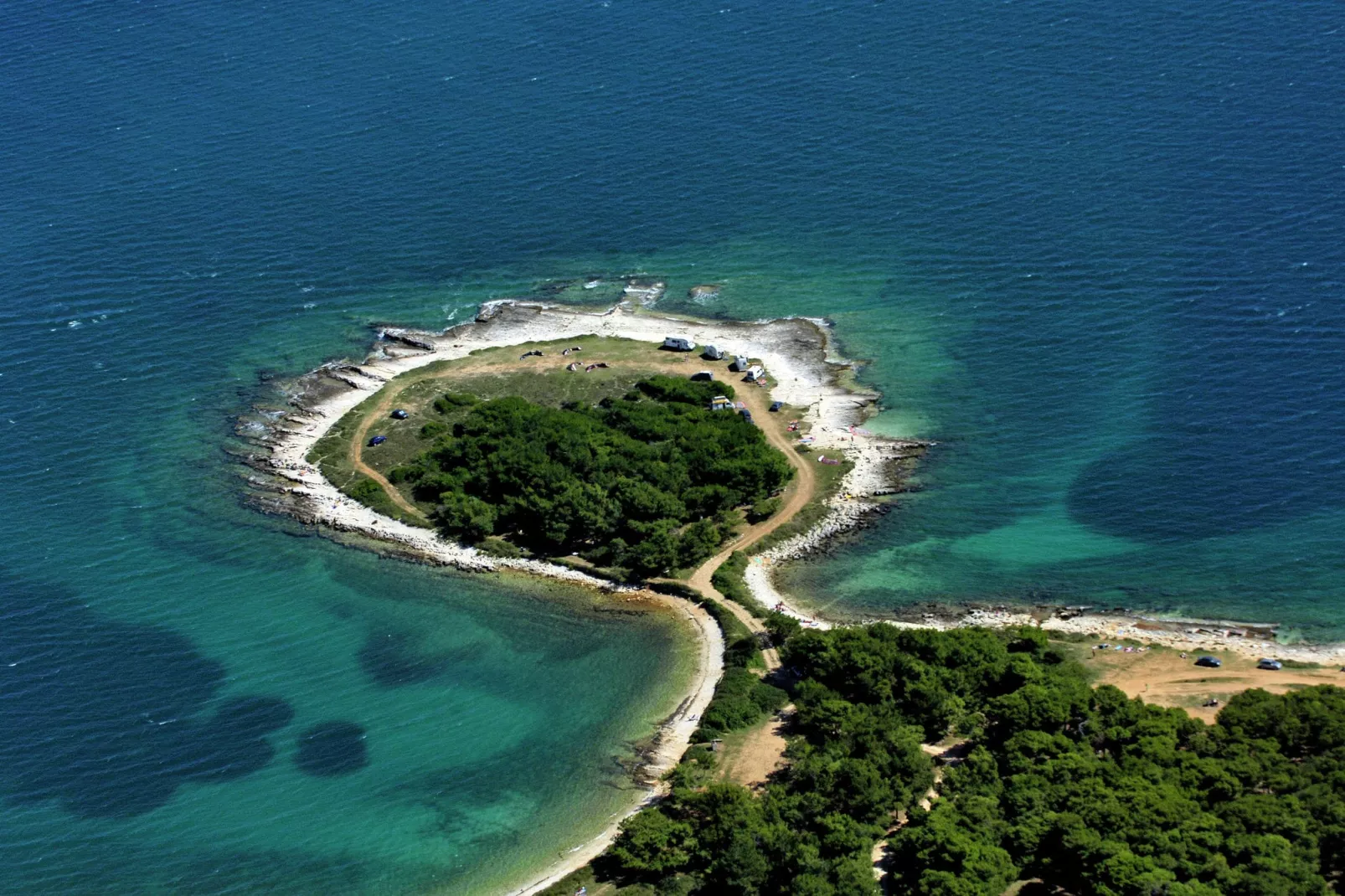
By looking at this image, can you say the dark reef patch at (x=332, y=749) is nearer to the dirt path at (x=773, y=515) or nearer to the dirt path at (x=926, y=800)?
the dirt path at (x=773, y=515)

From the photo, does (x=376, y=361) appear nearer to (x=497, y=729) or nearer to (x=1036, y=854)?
(x=497, y=729)

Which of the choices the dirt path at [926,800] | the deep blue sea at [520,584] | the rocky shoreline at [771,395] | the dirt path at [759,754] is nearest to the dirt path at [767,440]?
the rocky shoreline at [771,395]

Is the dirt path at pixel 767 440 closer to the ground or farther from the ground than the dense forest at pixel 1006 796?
farther from the ground

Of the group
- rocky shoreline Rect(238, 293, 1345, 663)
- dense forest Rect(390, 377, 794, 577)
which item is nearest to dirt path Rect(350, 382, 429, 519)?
dense forest Rect(390, 377, 794, 577)

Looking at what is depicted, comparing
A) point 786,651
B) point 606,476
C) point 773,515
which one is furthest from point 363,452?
point 786,651

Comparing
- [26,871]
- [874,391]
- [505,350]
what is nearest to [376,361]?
[505,350]

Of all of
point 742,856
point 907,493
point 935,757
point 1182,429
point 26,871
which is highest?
point 1182,429

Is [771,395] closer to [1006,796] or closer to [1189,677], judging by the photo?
[1189,677]

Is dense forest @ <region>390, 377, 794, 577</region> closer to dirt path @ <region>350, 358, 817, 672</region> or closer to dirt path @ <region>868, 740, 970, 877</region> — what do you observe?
dirt path @ <region>350, 358, 817, 672</region>
